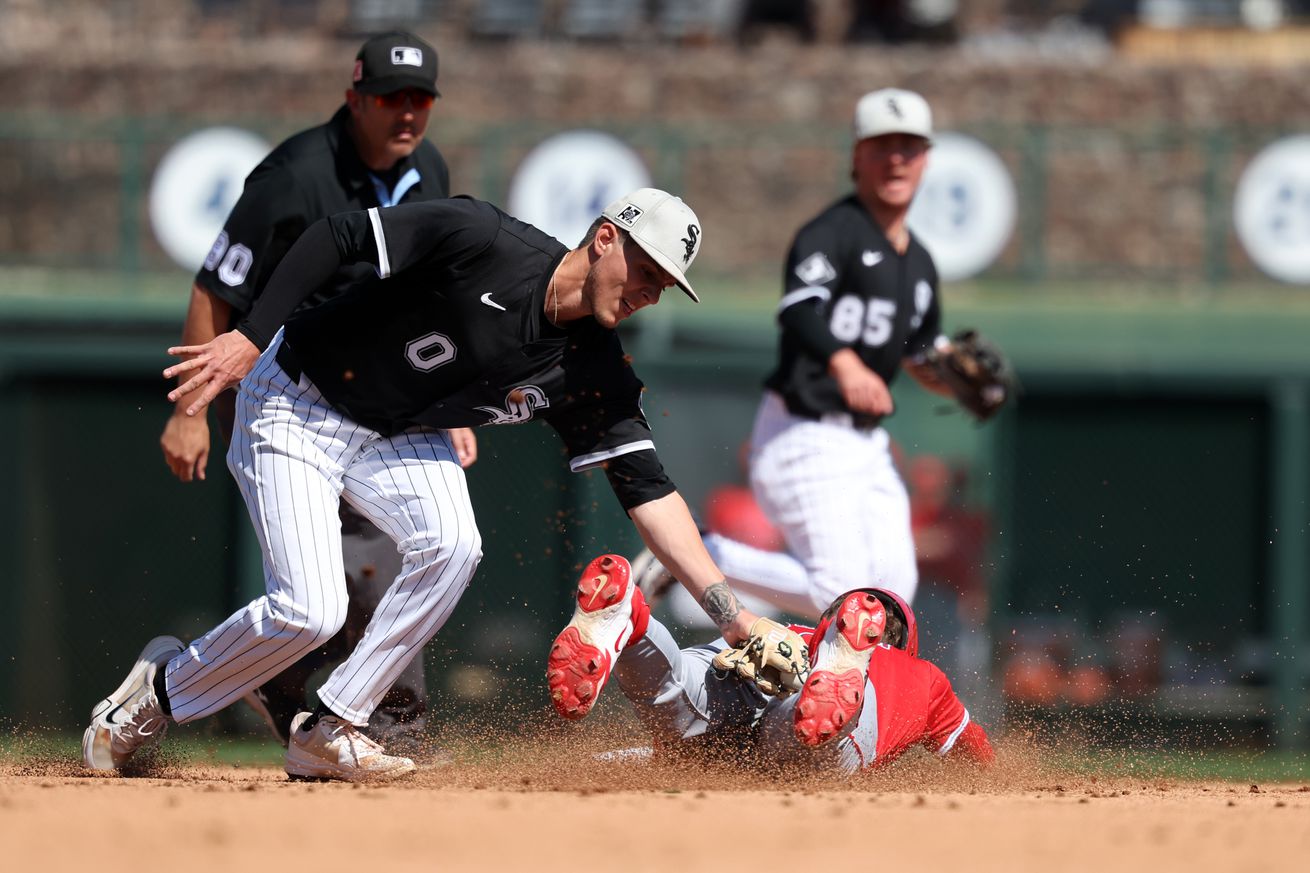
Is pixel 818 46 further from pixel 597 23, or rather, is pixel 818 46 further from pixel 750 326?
pixel 750 326

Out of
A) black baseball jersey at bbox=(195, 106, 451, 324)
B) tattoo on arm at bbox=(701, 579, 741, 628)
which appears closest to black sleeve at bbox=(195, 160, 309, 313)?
black baseball jersey at bbox=(195, 106, 451, 324)

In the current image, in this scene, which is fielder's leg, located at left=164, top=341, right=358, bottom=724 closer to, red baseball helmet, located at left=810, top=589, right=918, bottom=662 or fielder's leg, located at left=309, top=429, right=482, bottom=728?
fielder's leg, located at left=309, top=429, right=482, bottom=728

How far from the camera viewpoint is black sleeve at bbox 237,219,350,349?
4418mm

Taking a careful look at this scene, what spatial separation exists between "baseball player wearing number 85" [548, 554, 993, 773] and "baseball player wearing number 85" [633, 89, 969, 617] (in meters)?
0.92

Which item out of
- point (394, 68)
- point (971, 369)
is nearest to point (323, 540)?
point (394, 68)

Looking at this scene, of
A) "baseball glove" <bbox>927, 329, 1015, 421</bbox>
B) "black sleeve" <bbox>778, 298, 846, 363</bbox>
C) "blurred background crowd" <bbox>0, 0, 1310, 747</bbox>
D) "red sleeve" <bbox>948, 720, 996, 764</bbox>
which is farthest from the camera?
"blurred background crowd" <bbox>0, 0, 1310, 747</bbox>

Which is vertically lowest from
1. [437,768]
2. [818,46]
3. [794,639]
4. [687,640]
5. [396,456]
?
[687,640]

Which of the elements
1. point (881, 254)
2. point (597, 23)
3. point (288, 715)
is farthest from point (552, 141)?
point (288, 715)

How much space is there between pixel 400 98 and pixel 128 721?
6.47 feet

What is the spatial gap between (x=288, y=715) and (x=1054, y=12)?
43.3ft

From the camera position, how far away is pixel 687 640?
8.27 metres

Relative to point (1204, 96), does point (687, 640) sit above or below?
below

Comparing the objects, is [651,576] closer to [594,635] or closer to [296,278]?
[594,635]

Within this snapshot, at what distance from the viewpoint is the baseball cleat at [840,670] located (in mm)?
4551
